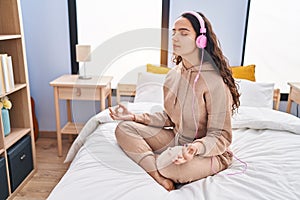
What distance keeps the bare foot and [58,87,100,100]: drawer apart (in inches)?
46.5

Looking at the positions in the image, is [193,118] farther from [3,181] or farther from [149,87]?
[3,181]

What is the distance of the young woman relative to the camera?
1131 millimetres

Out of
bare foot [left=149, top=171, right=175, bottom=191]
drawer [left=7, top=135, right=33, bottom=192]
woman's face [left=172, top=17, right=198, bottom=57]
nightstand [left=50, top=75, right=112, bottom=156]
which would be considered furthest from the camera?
nightstand [left=50, top=75, right=112, bottom=156]

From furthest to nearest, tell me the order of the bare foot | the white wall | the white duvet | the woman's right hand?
the white wall → the woman's right hand → the bare foot → the white duvet

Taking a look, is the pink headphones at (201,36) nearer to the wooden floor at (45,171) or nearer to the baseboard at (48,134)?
the wooden floor at (45,171)

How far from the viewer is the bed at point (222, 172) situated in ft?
3.23

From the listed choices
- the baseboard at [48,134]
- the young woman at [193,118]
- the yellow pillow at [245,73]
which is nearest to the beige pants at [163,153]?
the young woman at [193,118]

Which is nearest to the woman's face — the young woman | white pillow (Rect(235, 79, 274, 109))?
the young woman

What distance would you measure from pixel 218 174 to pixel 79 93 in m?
1.38

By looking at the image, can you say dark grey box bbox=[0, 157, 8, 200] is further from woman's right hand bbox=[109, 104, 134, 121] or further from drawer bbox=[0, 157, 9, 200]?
woman's right hand bbox=[109, 104, 134, 121]

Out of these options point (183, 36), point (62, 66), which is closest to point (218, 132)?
point (183, 36)

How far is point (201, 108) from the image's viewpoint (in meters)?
1.24

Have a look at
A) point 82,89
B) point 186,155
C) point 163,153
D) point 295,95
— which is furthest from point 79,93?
point 295,95

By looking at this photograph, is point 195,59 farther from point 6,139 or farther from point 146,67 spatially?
point 6,139
